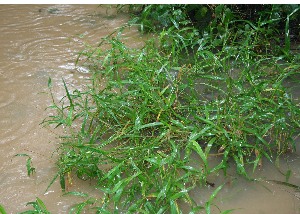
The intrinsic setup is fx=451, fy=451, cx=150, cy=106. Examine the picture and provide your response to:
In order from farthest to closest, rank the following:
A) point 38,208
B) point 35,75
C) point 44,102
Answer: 1. point 35,75
2. point 44,102
3. point 38,208

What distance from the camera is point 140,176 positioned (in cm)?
224

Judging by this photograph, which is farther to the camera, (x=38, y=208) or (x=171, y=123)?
(x=171, y=123)

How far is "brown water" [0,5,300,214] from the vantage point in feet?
7.66

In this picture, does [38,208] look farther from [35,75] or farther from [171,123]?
[35,75]

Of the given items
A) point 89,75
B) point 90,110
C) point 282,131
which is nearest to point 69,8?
point 89,75

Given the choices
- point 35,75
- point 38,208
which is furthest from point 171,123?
point 35,75

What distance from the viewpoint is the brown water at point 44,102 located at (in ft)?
7.66

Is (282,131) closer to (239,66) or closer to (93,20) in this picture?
(239,66)

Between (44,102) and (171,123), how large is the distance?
97cm

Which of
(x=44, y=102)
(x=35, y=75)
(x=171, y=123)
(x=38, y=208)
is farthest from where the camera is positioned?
(x=35, y=75)

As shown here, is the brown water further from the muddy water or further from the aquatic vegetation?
the aquatic vegetation

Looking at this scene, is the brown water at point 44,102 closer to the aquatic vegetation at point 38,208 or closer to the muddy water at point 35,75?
the muddy water at point 35,75

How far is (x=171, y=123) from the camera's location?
2.68 meters

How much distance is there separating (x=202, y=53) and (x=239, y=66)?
1.02 feet
